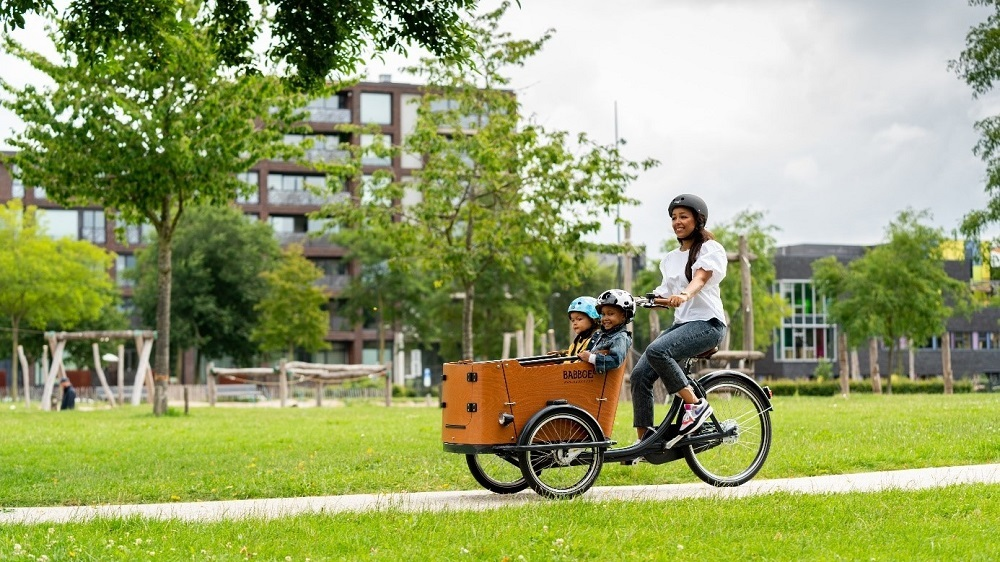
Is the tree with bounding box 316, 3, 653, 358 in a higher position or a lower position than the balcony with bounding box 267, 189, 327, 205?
lower

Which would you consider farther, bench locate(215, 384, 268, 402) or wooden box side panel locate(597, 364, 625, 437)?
bench locate(215, 384, 268, 402)

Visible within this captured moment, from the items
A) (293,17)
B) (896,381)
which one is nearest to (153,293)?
(896,381)

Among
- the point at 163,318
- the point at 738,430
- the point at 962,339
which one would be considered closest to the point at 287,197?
the point at 962,339

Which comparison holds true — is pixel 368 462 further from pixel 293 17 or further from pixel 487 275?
pixel 487 275

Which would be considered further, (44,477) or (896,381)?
(896,381)

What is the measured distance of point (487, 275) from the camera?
5088cm

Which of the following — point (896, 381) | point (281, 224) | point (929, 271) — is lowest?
point (896, 381)

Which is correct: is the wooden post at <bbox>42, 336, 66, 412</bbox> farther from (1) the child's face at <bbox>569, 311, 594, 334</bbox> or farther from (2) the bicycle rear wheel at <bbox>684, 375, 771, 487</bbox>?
(2) the bicycle rear wheel at <bbox>684, 375, 771, 487</bbox>

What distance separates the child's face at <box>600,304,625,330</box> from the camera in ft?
29.3

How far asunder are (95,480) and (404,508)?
12.9 feet

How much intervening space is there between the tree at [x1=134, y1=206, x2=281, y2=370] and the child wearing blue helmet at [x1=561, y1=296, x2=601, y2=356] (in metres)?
54.0

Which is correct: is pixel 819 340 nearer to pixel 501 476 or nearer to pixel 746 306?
pixel 746 306

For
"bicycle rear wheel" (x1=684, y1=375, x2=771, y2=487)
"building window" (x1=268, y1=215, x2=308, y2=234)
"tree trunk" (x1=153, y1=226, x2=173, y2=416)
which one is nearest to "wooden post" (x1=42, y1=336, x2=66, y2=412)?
"tree trunk" (x1=153, y1=226, x2=173, y2=416)

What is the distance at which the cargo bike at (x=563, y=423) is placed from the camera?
336 inches
